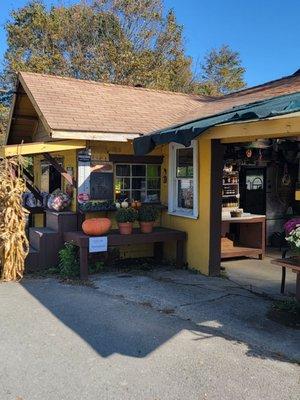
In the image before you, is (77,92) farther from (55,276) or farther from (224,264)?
(224,264)

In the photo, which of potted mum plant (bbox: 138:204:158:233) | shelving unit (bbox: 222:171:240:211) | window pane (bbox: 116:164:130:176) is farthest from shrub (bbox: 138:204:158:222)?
shelving unit (bbox: 222:171:240:211)

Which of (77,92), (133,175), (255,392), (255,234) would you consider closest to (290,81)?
(255,234)

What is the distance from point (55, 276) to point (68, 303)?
6.14 ft

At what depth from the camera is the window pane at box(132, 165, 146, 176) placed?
969 cm

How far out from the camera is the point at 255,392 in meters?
3.82

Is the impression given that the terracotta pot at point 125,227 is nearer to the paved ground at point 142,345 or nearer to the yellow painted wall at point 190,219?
the yellow painted wall at point 190,219

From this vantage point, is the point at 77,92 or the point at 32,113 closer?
the point at 77,92

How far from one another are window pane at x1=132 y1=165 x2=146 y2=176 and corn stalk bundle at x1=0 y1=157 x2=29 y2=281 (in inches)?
102

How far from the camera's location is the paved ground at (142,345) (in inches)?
153

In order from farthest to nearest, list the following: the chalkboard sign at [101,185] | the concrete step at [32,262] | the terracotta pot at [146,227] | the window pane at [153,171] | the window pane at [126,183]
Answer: the window pane at [153,171]
the window pane at [126,183]
the chalkboard sign at [101,185]
the terracotta pot at [146,227]
the concrete step at [32,262]

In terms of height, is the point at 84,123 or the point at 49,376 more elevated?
the point at 84,123

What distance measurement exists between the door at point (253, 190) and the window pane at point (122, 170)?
3253mm

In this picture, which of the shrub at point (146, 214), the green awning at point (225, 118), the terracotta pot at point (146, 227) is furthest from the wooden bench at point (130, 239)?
the green awning at point (225, 118)

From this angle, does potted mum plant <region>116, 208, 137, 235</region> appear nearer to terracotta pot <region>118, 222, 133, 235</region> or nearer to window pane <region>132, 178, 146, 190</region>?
terracotta pot <region>118, 222, 133, 235</region>
